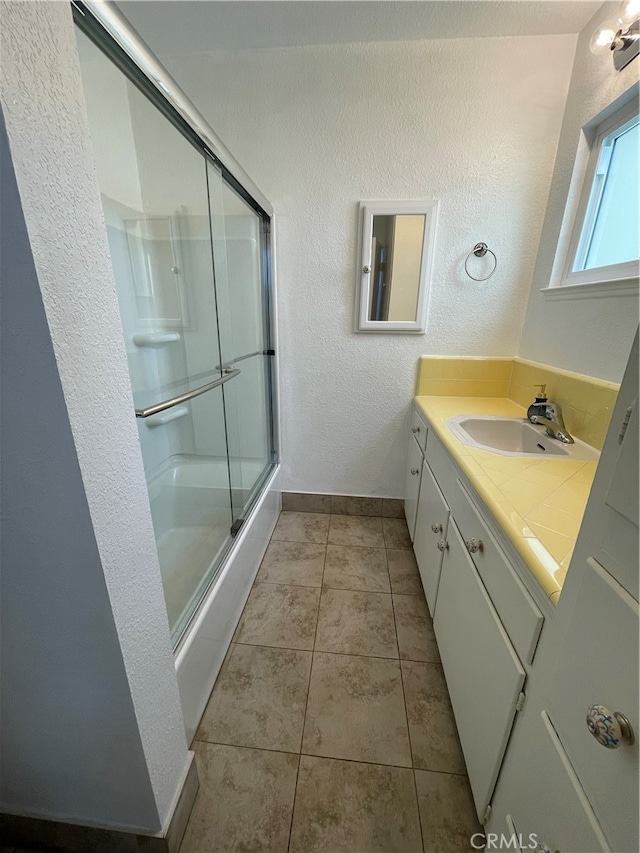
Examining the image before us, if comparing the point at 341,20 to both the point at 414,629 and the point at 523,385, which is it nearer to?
the point at 523,385

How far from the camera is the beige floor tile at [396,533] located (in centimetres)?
199

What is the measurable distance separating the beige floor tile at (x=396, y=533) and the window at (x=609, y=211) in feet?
5.12

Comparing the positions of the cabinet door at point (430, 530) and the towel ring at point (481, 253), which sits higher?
the towel ring at point (481, 253)

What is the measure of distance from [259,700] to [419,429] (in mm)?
1383

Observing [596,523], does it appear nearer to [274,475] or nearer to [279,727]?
[279,727]

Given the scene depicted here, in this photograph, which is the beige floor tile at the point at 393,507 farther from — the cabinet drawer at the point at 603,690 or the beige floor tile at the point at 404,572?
the cabinet drawer at the point at 603,690

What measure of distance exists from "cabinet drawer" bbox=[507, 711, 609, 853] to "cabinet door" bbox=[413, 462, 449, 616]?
646 millimetres

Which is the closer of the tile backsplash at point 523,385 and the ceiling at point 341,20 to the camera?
the tile backsplash at point 523,385

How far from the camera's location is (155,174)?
1.49 meters

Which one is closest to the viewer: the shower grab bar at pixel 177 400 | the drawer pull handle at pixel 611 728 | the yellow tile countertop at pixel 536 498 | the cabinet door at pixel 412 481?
the drawer pull handle at pixel 611 728

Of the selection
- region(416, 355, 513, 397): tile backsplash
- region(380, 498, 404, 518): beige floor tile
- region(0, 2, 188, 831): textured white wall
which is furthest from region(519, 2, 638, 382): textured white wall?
region(0, 2, 188, 831): textured white wall

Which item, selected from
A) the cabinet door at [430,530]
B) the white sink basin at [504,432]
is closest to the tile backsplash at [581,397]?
the white sink basin at [504,432]

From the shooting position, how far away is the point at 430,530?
1448mm

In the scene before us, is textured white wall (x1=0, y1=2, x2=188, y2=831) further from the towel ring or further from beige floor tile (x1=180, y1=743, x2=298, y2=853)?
the towel ring
